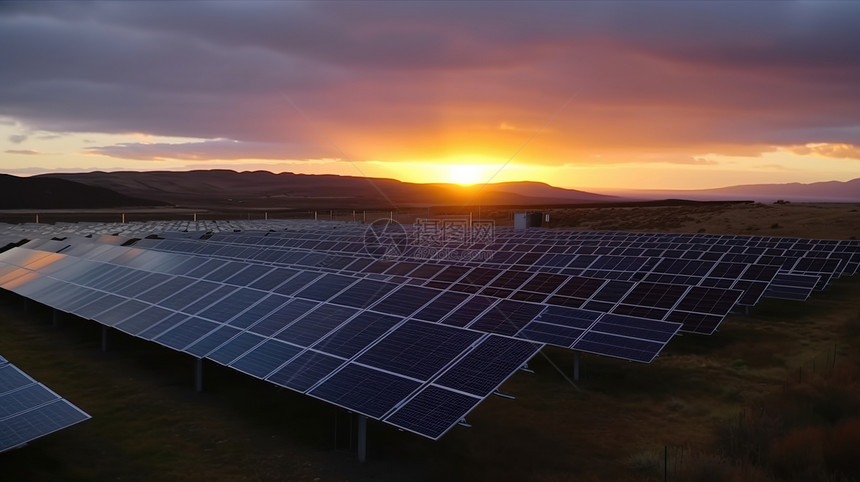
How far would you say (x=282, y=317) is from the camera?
1475cm

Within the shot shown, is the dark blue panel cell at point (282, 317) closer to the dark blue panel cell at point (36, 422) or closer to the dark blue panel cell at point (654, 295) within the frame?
the dark blue panel cell at point (36, 422)

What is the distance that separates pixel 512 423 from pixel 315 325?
5.19m

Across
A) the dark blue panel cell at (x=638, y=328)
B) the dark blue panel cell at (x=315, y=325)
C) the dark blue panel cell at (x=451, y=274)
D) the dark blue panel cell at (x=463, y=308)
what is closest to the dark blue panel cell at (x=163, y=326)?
the dark blue panel cell at (x=315, y=325)

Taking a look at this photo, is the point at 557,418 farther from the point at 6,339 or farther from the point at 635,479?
the point at 6,339

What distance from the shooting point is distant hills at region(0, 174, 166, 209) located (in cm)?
15738

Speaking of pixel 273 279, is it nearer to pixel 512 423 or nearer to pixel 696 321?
pixel 512 423

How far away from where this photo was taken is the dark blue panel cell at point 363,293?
15.2 meters

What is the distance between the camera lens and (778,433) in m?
11.6

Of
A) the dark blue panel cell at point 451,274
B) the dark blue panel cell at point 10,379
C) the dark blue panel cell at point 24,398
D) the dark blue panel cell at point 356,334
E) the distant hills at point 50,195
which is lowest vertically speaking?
the dark blue panel cell at point 24,398

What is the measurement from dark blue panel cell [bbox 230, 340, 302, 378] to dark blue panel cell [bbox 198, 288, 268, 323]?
2.50 meters

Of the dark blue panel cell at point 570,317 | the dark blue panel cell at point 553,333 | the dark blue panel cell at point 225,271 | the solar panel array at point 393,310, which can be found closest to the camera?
the solar panel array at point 393,310

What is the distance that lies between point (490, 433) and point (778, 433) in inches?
229

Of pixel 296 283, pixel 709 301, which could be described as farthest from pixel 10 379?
pixel 709 301

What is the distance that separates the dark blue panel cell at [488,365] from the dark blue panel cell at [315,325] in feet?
12.2
